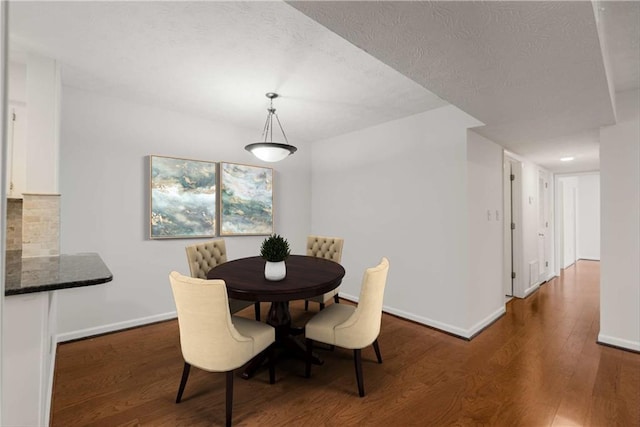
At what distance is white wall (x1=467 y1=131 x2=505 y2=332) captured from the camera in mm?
3090

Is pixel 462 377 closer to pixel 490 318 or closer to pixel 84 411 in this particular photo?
pixel 490 318

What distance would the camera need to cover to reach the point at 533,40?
56.0 inches

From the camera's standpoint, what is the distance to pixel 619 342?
2.77 metres

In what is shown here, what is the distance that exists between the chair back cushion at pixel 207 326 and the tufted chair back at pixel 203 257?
1133 mm

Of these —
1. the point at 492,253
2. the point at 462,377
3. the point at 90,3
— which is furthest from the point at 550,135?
the point at 90,3

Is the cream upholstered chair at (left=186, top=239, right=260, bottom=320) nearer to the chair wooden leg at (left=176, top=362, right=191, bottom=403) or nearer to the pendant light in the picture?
the chair wooden leg at (left=176, top=362, right=191, bottom=403)

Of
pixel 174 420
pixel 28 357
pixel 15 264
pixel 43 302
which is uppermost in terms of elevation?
pixel 15 264

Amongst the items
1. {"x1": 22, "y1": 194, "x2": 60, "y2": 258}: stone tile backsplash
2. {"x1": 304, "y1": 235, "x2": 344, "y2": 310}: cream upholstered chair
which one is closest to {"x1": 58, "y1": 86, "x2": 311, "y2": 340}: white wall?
{"x1": 22, "y1": 194, "x2": 60, "y2": 258}: stone tile backsplash

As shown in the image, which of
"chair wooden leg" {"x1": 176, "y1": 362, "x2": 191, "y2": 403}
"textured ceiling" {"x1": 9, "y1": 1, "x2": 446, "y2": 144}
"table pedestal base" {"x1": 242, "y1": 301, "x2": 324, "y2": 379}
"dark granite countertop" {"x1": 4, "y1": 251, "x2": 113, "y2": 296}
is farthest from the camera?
"table pedestal base" {"x1": 242, "y1": 301, "x2": 324, "y2": 379}

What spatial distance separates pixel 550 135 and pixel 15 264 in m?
4.74

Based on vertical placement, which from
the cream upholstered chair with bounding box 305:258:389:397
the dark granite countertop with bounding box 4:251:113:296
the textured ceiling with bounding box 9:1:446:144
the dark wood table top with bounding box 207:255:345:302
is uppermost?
the textured ceiling with bounding box 9:1:446:144

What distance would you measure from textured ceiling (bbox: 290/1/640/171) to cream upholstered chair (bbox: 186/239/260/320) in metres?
2.38

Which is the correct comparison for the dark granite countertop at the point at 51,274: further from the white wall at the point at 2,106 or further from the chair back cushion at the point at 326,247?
the chair back cushion at the point at 326,247

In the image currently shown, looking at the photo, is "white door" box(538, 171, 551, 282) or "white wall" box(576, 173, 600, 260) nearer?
"white door" box(538, 171, 551, 282)
